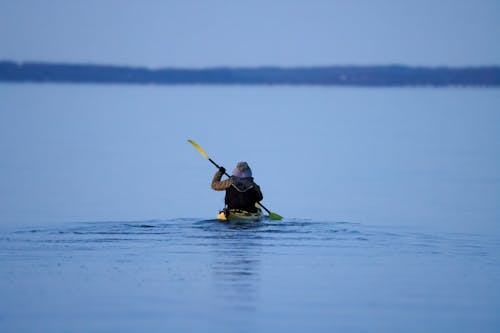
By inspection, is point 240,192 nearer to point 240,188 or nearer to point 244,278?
point 240,188

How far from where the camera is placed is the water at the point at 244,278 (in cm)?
1226

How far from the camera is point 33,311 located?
1248 centimetres

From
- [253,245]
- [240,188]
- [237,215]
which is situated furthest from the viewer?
[237,215]

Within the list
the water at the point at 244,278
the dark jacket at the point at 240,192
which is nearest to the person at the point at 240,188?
the dark jacket at the point at 240,192

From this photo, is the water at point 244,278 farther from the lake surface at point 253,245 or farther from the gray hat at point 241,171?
the gray hat at point 241,171

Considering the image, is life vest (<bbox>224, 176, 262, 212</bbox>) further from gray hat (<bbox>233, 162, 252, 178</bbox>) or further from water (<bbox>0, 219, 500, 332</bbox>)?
water (<bbox>0, 219, 500, 332</bbox>)

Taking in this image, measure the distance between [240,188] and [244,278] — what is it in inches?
165

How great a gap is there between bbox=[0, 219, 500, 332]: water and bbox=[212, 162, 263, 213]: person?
33 cm

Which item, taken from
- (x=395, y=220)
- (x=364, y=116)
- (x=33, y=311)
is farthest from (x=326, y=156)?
(x=364, y=116)

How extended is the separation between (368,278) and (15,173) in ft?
50.9

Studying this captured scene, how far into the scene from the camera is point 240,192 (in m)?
18.4

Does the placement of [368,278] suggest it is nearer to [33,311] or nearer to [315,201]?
[33,311]

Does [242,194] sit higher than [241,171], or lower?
lower

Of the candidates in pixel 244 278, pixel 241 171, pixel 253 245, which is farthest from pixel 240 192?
pixel 244 278
